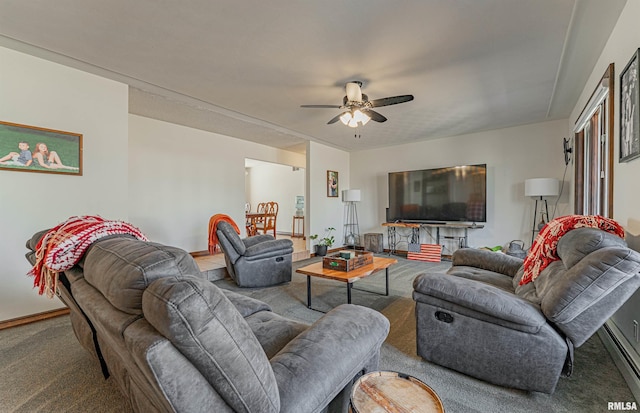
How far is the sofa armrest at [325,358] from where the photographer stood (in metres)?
0.90

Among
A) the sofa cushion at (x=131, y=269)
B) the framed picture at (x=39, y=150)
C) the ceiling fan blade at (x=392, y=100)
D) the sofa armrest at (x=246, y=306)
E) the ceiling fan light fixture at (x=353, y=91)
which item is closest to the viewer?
the sofa cushion at (x=131, y=269)

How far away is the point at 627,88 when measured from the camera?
6.18ft

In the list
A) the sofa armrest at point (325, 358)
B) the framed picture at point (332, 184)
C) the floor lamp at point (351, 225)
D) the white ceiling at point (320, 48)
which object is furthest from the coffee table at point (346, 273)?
the floor lamp at point (351, 225)

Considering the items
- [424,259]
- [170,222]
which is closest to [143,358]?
[170,222]

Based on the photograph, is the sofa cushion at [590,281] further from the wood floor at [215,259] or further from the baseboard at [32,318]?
the baseboard at [32,318]

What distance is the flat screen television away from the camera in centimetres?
498

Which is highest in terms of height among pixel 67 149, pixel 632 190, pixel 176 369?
pixel 67 149

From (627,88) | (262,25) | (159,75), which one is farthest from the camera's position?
(159,75)

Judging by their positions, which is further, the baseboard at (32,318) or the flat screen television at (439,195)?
the flat screen television at (439,195)

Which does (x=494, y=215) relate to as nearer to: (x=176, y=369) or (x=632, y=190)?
(x=632, y=190)

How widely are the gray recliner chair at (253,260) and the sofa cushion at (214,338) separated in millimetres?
2879

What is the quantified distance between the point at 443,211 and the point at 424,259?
0.98 metres

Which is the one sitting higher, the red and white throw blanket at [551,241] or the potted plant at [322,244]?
the red and white throw blanket at [551,241]

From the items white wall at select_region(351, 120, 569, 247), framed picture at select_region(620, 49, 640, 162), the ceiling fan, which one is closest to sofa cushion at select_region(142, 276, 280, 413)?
framed picture at select_region(620, 49, 640, 162)
